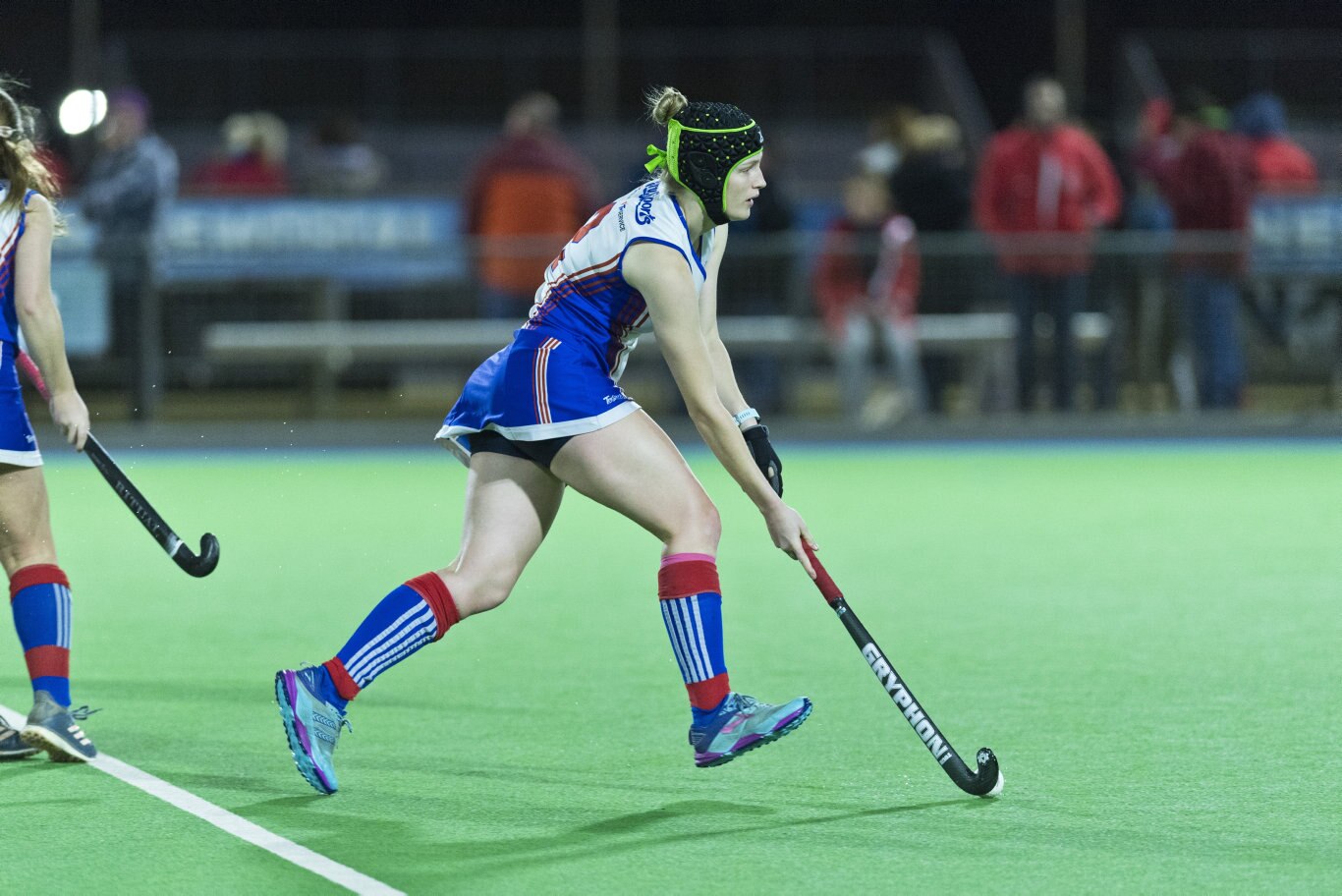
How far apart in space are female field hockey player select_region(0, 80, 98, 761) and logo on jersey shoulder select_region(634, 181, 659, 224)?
147cm

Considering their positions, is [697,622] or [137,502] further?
[137,502]

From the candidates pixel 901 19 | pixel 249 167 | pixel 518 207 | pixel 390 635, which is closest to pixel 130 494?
pixel 390 635

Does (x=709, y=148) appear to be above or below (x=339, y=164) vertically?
above

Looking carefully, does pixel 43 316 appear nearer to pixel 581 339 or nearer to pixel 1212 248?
pixel 581 339

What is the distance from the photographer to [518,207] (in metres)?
15.5

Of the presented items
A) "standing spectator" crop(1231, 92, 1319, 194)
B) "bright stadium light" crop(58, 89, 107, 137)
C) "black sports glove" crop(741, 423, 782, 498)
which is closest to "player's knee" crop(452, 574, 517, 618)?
"black sports glove" crop(741, 423, 782, 498)

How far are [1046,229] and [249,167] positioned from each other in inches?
240

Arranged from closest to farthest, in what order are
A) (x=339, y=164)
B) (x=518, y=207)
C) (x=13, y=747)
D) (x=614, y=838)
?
1. (x=614, y=838)
2. (x=13, y=747)
3. (x=518, y=207)
4. (x=339, y=164)

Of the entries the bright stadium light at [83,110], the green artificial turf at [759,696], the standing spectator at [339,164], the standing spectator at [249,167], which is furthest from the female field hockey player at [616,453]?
the bright stadium light at [83,110]

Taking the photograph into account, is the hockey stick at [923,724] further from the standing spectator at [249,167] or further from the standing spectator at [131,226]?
the standing spectator at [249,167]

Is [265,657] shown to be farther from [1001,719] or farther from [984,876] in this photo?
[984,876]

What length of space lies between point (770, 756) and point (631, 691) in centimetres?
102

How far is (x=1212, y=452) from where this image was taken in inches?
582

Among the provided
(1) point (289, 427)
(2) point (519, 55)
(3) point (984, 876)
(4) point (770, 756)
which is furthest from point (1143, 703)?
(2) point (519, 55)
